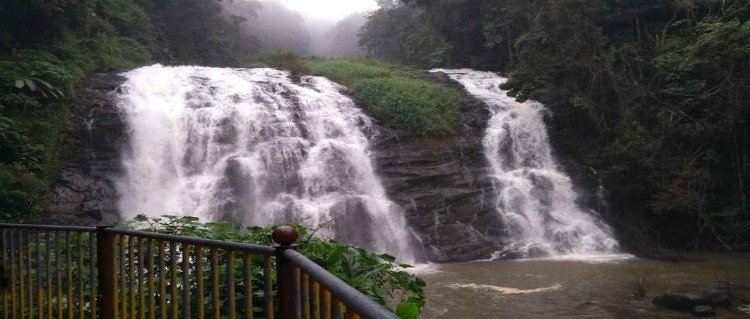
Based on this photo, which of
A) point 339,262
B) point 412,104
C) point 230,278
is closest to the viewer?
point 230,278

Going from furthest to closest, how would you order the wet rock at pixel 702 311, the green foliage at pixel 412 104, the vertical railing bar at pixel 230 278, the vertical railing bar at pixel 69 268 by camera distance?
the green foliage at pixel 412 104
the wet rock at pixel 702 311
the vertical railing bar at pixel 69 268
the vertical railing bar at pixel 230 278

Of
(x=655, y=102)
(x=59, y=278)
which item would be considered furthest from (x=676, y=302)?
(x=655, y=102)

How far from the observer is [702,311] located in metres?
7.79

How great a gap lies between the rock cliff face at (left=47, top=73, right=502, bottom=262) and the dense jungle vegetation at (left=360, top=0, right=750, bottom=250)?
3168mm

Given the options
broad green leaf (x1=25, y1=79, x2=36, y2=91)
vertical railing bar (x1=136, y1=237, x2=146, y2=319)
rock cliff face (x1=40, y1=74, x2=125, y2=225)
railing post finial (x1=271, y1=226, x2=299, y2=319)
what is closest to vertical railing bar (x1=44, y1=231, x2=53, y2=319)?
vertical railing bar (x1=136, y1=237, x2=146, y2=319)

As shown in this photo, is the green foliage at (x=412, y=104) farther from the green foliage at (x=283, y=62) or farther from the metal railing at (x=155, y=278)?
the metal railing at (x=155, y=278)

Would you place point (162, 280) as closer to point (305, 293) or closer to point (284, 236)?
point (284, 236)

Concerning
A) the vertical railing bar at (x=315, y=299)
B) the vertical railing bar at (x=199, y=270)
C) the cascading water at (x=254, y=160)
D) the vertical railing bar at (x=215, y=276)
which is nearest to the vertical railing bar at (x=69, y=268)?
the vertical railing bar at (x=199, y=270)

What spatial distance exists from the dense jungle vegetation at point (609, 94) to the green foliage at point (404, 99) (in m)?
0.08

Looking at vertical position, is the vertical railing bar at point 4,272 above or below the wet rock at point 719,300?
above

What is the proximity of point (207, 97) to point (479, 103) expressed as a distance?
338 inches

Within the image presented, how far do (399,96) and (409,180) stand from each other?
14.9 feet

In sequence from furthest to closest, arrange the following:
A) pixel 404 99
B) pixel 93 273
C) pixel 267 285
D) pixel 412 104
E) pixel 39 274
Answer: pixel 404 99 < pixel 412 104 < pixel 39 274 < pixel 93 273 < pixel 267 285

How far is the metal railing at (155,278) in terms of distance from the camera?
6.31 ft
